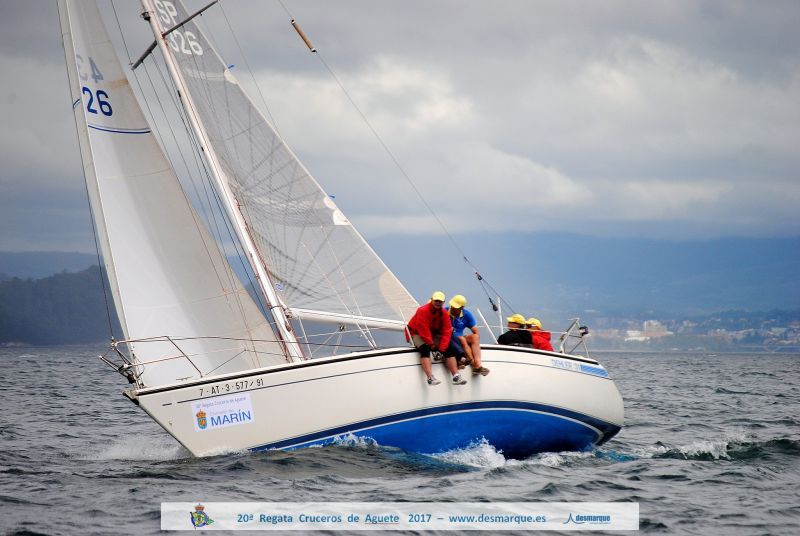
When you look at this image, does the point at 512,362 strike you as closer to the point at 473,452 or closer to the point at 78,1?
the point at 473,452

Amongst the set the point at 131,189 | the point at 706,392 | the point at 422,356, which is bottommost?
the point at 706,392

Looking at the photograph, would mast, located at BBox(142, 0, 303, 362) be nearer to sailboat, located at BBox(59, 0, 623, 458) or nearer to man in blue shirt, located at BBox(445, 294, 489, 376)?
sailboat, located at BBox(59, 0, 623, 458)

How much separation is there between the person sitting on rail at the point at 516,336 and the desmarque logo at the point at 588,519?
488cm

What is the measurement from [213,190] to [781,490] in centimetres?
852

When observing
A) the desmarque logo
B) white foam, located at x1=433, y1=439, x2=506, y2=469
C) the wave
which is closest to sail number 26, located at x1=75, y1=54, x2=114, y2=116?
white foam, located at x1=433, y1=439, x2=506, y2=469

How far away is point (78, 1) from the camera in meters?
14.4

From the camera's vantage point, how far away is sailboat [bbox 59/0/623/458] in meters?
12.7

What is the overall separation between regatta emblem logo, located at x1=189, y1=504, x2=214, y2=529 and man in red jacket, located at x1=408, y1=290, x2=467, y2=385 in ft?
13.7

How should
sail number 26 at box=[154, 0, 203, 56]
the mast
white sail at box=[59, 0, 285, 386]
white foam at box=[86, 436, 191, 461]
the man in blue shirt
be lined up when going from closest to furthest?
the man in blue shirt < white foam at box=[86, 436, 191, 461] < white sail at box=[59, 0, 285, 386] < the mast < sail number 26 at box=[154, 0, 203, 56]

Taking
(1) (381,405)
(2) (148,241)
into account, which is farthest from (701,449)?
(2) (148,241)

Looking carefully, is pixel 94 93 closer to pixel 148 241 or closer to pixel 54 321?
pixel 148 241

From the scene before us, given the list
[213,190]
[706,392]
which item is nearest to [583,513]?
[213,190]

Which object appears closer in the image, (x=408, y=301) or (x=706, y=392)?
(x=408, y=301)
